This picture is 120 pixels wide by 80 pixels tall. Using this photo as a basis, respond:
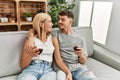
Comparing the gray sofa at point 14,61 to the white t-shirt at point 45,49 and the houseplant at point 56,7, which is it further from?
the houseplant at point 56,7

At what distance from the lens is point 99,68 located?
1.83 m

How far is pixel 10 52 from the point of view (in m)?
1.56

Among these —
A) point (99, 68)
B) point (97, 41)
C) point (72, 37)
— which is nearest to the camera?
point (72, 37)

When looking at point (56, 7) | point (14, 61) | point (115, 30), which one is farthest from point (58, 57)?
point (56, 7)

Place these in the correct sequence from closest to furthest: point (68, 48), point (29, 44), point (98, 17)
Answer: point (29, 44) → point (68, 48) → point (98, 17)

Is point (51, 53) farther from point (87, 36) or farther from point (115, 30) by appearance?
point (115, 30)

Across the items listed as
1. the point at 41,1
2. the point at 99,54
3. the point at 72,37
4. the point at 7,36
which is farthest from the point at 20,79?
the point at 41,1

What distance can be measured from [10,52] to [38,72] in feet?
1.14

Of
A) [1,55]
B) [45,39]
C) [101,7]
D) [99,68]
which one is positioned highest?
[101,7]

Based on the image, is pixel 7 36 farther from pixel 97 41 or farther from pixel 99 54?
pixel 97 41

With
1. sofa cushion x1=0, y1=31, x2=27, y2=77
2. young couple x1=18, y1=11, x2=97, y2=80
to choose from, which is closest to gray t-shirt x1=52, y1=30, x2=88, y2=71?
young couple x1=18, y1=11, x2=97, y2=80

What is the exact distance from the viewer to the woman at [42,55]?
1.46m

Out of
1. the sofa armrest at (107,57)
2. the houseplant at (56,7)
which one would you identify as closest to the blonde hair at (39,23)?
the sofa armrest at (107,57)

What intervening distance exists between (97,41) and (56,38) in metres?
1.06
